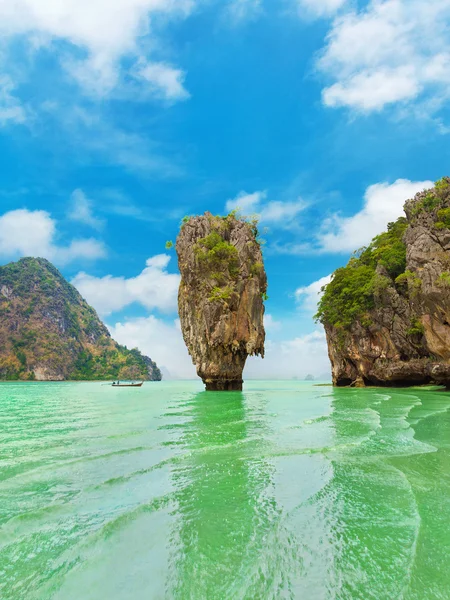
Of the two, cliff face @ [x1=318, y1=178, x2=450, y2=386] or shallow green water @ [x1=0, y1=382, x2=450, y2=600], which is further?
cliff face @ [x1=318, y1=178, x2=450, y2=386]

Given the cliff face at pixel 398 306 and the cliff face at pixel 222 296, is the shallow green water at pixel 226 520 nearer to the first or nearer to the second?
the cliff face at pixel 398 306

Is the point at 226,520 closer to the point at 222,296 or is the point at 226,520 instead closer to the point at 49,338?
the point at 222,296

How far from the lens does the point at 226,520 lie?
4199 mm

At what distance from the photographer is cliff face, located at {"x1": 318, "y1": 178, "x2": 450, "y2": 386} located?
2777cm

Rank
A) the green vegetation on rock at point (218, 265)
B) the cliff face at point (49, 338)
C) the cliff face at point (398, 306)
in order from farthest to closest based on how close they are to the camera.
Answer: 1. the cliff face at point (49, 338)
2. the green vegetation on rock at point (218, 265)
3. the cliff face at point (398, 306)

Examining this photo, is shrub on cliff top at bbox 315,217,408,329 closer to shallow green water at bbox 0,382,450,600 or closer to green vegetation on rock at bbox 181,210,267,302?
green vegetation on rock at bbox 181,210,267,302

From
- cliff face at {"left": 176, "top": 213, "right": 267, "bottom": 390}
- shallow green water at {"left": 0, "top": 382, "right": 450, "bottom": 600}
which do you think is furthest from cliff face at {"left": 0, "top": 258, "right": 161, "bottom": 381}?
shallow green water at {"left": 0, "top": 382, "right": 450, "bottom": 600}

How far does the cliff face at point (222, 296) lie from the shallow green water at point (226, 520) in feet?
84.4

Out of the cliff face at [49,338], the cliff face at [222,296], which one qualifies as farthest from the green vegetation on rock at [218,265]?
the cliff face at [49,338]

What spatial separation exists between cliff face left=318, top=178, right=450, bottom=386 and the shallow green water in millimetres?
22899

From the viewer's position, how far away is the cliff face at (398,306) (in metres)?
27.8

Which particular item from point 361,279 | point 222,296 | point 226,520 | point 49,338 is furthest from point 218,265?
point 49,338

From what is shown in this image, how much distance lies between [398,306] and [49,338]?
4922 inches

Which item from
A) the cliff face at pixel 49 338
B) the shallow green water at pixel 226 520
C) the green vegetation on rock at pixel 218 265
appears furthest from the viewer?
the cliff face at pixel 49 338
